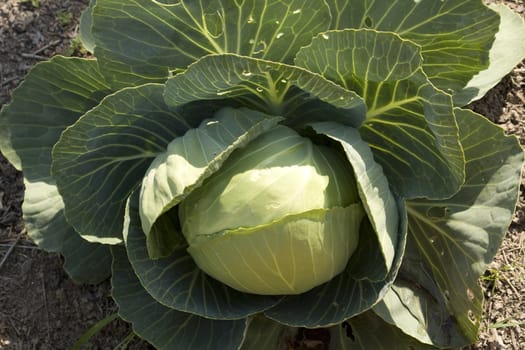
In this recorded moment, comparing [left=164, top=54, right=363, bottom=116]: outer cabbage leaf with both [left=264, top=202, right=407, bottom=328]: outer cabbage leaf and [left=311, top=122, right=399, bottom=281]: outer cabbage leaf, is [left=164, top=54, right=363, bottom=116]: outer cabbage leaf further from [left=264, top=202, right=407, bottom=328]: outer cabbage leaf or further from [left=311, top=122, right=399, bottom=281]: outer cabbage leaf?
[left=264, top=202, right=407, bottom=328]: outer cabbage leaf

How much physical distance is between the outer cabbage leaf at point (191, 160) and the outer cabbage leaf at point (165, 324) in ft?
1.07

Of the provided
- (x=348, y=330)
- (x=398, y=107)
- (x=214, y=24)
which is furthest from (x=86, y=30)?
(x=348, y=330)

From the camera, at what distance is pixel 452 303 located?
2488 millimetres

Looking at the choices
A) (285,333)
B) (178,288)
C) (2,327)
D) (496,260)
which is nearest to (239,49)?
(178,288)

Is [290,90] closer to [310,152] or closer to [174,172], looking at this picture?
[310,152]

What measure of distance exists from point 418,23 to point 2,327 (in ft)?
7.33

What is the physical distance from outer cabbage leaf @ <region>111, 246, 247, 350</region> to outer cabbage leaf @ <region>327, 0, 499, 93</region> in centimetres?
120

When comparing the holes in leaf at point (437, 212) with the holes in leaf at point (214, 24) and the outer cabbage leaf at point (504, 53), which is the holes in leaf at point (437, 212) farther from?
the holes in leaf at point (214, 24)

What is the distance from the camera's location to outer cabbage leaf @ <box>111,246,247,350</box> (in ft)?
8.17

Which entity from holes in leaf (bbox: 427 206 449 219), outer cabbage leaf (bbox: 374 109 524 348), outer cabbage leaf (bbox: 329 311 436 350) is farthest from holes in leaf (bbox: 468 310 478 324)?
holes in leaf (bbox: 427 206 449 219)

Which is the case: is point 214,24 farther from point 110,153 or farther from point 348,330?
point 348,330

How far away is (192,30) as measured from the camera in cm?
232

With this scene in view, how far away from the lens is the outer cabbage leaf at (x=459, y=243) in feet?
7.62

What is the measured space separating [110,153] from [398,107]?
109cm
